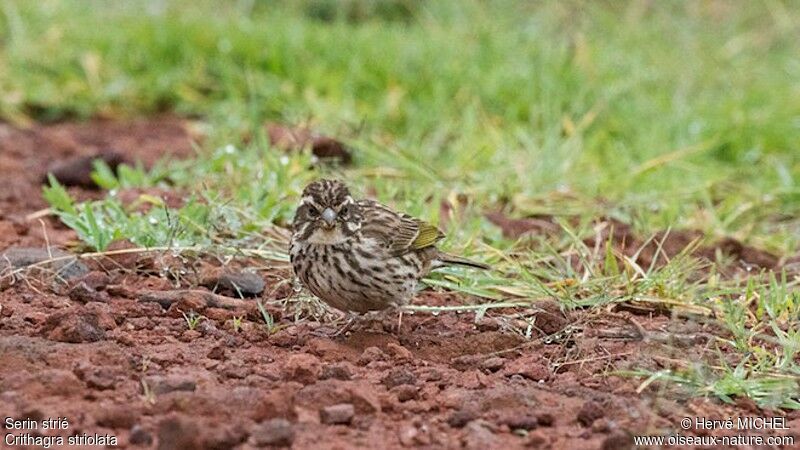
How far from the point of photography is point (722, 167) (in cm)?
883

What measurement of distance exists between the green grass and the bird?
1.47 ft

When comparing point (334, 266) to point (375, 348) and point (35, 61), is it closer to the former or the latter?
point (375, 348)

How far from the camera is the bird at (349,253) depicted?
17.5 feet

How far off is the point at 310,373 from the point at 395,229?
1091 millimetres

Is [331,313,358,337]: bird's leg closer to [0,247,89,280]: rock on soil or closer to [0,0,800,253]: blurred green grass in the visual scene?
[0,247,89,280]: rock on soil

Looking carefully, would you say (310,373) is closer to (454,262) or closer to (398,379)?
(398,379)

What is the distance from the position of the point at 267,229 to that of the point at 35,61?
415 centimetres

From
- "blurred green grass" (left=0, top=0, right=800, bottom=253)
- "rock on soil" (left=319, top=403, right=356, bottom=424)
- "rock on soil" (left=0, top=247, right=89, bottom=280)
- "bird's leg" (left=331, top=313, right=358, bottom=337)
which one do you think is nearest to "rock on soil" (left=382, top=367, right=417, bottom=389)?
"rock on soil" (left=319, top=403, right=356, bottom=424)

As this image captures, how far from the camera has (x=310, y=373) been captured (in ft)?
15.4

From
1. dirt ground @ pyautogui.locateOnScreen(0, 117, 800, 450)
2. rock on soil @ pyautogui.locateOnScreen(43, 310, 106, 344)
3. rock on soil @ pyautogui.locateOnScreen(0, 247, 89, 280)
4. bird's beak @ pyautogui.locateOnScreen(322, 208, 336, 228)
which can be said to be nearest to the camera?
dirt ground @ pyautogui.locateOnScreen(0, 117, 800, 450)

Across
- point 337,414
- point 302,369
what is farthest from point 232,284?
point 337,414

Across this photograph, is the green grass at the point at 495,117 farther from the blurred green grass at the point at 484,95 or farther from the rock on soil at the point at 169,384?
the rock on soil at the point at 169,384

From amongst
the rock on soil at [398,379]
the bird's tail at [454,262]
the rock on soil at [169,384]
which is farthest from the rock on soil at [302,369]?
the bird's tail at [454,262]

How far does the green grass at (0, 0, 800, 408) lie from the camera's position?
6.02 metres
